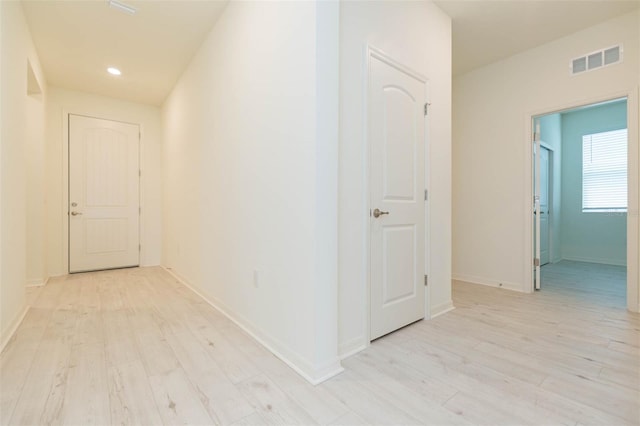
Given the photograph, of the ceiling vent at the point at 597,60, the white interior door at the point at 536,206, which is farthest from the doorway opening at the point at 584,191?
the ceiling vent at the point at 597,60

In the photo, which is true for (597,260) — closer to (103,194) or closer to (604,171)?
(604,171)

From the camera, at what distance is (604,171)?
16.6ft

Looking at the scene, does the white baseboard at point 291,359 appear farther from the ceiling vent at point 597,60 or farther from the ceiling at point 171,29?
the ceiling vent at point 597,60

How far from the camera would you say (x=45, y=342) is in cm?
208

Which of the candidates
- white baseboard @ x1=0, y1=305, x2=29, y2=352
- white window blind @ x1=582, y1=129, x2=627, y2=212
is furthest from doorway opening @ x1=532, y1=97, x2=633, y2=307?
white baseboard @ x1=0, y1=305, x2=29, y2=352

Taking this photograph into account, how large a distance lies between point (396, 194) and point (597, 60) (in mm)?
2697

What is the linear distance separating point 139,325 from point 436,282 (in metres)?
2.53

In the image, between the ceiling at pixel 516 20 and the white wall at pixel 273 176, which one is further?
the ceiling at pixel 516 20

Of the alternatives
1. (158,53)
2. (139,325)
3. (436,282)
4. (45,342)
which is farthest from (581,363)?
(158,53)

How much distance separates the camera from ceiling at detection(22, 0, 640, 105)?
2.69 meters

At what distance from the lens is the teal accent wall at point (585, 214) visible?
4973mm

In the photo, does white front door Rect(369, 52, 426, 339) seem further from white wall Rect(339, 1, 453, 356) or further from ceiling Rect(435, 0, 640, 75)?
ceiling Rect(435, 0, 640, 75)

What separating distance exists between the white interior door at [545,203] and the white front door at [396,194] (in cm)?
368

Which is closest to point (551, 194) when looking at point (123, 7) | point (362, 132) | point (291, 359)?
point (362, 132)
